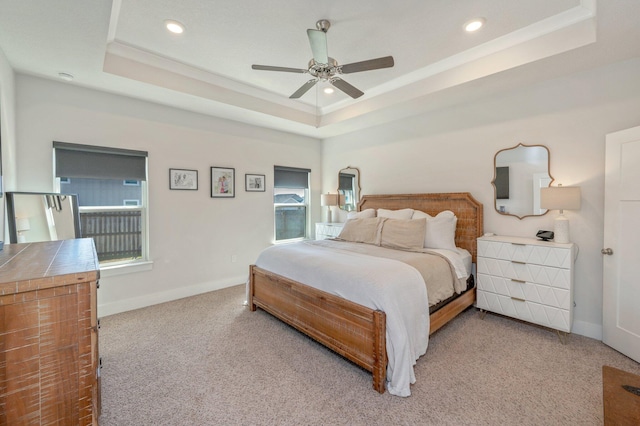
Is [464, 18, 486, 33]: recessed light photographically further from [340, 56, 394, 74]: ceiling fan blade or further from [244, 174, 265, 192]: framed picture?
[244, 174, 265, 192]: framed picture

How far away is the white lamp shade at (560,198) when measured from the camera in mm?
2705

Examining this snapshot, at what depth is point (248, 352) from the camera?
254cm

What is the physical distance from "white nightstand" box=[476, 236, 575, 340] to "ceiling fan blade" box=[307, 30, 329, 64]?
8.55 ft

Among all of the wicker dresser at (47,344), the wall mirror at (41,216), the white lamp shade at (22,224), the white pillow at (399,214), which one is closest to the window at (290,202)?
the white pillow at (399,214)

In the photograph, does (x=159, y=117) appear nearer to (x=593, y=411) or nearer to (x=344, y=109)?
(x=344, y=109)

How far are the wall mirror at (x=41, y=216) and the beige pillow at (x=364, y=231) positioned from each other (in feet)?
10.5

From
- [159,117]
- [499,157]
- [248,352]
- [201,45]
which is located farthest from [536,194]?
[159,117]

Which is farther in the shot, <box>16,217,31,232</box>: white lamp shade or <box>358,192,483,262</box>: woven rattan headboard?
<box>358,192,483,262</box>: woven rattan headboard

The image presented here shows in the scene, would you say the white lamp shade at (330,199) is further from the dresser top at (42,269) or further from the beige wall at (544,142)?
the dresser top at (42,269)

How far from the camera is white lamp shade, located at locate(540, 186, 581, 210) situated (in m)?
2.71

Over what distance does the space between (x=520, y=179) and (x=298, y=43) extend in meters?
2.96

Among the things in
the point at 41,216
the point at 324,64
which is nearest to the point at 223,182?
the point at 41,216

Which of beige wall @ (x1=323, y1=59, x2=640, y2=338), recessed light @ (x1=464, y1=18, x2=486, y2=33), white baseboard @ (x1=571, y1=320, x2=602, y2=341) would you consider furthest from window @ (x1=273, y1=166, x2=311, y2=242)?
white baseboard @ (x1=571, y1=320, x2=602, y2=341)

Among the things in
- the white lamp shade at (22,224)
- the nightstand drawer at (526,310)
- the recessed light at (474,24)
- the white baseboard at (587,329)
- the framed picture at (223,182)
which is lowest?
the white baseboard at (587,329)
